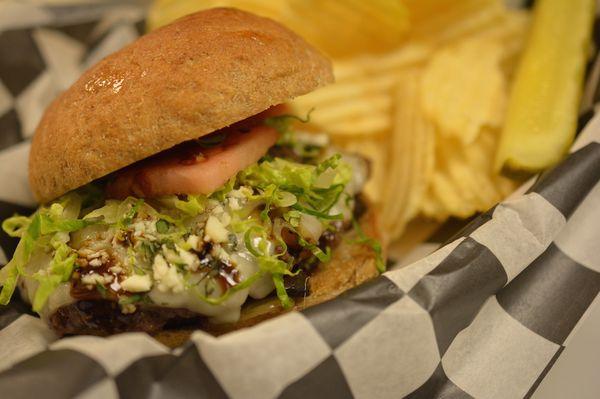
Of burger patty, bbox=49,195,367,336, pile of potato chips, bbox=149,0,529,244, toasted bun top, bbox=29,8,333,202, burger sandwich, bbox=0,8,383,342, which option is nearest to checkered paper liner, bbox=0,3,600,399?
burger patty, bbox=49,195,367,336

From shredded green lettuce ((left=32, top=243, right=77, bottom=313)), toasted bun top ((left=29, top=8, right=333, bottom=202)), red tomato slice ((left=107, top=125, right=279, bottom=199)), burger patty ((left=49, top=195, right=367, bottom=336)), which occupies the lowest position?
burger patty ((left=49, top=195, right=367, bottom=336))

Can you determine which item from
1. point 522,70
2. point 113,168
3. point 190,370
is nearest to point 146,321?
point 190,370

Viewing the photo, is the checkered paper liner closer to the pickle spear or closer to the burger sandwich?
the pickle spear

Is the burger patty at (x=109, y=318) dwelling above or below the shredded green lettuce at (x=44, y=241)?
below

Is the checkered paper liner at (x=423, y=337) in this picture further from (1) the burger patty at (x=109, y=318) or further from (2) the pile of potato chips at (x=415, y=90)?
(2) the pile of potato chips at (x=415, y=90)

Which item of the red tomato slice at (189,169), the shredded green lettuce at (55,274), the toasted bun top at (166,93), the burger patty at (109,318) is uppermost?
the toasted bun top at (166,93)

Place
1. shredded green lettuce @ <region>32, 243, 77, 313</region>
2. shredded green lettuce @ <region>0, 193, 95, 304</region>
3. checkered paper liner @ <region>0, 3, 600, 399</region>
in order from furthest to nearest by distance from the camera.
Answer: shredded green lettuce @ <region>0, 193, 95, 304</region>
shredded green lettuce @ <region>32, 243, 77, 313</region>
checkered paper liner @ <region>0, 3, 600, 399</region>

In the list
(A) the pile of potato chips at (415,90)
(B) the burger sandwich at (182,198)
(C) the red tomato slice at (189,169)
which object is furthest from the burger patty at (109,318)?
(A) the pile of potato chips at (415,90)

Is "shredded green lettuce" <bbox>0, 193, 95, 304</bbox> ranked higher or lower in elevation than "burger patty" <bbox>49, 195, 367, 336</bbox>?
higher
